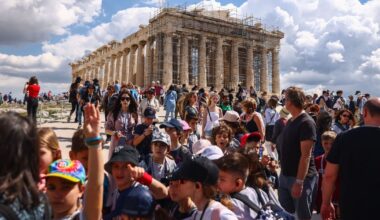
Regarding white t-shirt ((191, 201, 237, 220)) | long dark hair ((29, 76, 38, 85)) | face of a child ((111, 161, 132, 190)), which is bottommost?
white t-shirt ((191, 201, 237, 220))

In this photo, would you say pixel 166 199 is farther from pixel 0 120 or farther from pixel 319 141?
pixel 319 141

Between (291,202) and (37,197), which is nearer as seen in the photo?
(37,197)

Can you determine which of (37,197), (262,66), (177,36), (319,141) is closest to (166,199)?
(37,197)

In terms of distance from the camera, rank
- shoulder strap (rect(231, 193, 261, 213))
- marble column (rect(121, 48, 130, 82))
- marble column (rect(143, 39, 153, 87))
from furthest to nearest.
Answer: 1. marble column (rect(121, 48, 130, 82))
2. marble column (rect(143, 39, 153, 87))
3. shoulder strap (rect(231, 193, 261, 213))

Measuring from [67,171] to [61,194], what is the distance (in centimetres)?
15

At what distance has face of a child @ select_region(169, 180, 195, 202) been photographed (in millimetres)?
2941

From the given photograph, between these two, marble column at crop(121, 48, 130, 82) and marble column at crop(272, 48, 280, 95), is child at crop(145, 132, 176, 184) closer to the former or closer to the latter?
marble column at crop(272, 48, 280, 95)

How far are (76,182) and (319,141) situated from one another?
212 inches

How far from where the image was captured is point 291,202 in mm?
4664

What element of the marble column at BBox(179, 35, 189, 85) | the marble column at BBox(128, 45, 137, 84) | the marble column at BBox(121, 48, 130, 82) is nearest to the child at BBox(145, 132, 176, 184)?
the marble column at BBox(179, 35, 189, 85)

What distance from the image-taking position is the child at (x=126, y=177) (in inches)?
121

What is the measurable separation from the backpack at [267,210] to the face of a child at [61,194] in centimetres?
139

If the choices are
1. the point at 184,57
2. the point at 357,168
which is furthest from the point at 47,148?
the point at 184,57

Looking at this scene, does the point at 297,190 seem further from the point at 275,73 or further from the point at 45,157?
the point at 275,73
